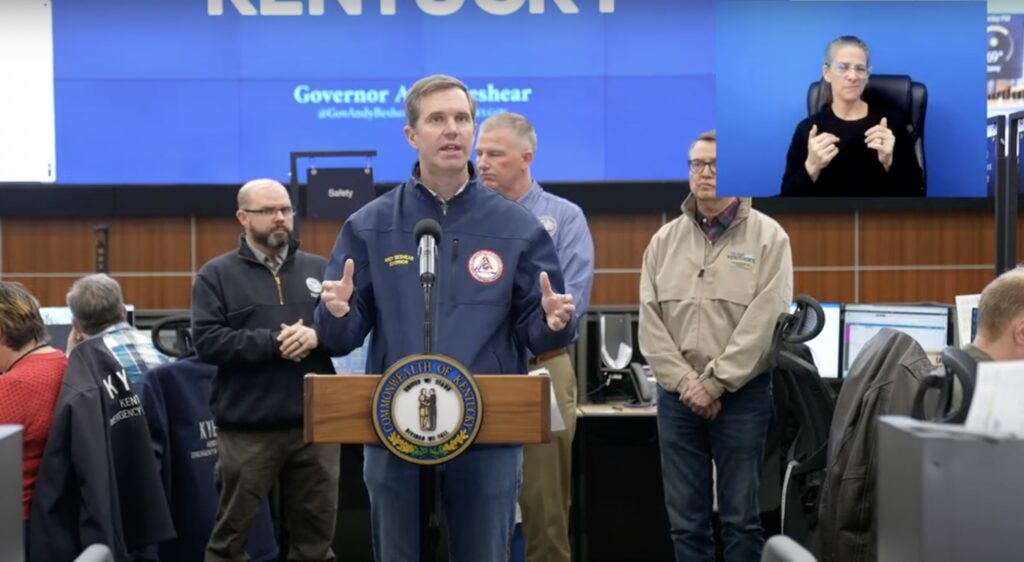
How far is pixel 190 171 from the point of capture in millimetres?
8438

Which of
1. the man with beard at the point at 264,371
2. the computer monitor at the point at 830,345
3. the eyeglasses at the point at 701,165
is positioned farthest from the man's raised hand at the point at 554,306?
the computer monitor at the point at 830,345

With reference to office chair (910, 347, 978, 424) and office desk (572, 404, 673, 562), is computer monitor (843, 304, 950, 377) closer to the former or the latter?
office desk (572, 404, 673, 562)

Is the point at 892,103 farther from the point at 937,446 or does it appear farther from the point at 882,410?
the point at 937,446

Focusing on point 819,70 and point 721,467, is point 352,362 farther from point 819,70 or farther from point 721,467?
point 819,70

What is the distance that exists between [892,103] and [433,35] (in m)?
5.89

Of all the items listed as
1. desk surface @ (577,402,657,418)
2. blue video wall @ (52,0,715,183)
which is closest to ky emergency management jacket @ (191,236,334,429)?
desk surface @ (577,402,657,418)

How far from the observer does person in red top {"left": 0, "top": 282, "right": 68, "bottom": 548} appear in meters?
2.97

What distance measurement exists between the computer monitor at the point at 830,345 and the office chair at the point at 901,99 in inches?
78.1

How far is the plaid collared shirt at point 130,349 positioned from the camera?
405cm

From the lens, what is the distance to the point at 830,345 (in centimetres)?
484

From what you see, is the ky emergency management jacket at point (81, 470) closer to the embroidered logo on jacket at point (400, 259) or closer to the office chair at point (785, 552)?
the embroidered logo on jacket at point (400, 259)

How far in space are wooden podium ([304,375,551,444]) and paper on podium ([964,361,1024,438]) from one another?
2.93 ft

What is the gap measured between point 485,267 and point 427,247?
277mm

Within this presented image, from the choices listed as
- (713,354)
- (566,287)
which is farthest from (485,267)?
(713,354)
